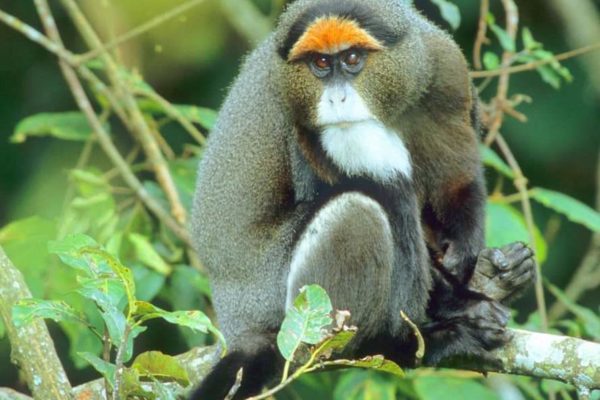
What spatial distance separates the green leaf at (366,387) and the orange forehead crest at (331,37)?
189 cm

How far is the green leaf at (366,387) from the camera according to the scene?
571 cm

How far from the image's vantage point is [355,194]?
491cm

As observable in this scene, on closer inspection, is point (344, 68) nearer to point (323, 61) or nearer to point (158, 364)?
point (323, 61)

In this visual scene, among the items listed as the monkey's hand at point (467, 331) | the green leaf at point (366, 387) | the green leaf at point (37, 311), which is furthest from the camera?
the green leaf at point (366, 387)

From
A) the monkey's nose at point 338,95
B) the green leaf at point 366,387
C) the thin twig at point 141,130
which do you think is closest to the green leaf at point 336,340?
the monkey's nose at point 338,95

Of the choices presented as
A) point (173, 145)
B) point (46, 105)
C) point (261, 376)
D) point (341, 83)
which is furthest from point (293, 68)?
point (46, 105)

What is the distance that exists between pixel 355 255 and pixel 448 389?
115cm

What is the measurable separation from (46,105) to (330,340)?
5966mm

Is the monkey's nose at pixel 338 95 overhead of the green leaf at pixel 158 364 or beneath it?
overhead

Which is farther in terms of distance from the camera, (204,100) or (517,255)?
(204,100)

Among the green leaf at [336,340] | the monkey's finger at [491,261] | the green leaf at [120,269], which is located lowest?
the monkey's finger at [491,261]

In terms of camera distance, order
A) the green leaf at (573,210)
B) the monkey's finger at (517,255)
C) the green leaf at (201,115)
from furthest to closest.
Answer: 1. the green leaf at (201,115)
2. the green leaf at (573,210)
3. the monkey's finger at (517,255)

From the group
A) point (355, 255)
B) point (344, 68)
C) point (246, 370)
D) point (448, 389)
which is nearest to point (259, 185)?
point (355, 255)

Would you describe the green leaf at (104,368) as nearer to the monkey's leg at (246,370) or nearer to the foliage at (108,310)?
the foliage at (108,310)
